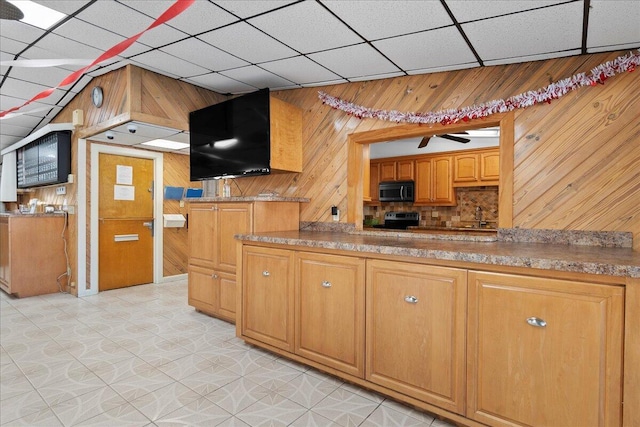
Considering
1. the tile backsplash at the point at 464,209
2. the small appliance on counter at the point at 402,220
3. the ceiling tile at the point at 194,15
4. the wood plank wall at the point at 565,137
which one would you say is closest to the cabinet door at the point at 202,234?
the ceiling tile at the point at 194,15

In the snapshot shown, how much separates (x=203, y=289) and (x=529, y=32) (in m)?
3.77

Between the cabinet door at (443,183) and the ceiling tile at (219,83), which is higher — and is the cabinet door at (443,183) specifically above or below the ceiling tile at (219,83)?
below

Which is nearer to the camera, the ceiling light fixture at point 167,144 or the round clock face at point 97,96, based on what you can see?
the round clock face at point 97,96

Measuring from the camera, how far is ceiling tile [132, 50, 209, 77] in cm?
312

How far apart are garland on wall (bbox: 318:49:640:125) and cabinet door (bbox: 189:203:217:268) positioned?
189 centimetres

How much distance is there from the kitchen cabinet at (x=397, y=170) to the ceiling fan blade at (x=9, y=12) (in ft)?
18.5

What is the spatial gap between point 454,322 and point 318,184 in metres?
2.10

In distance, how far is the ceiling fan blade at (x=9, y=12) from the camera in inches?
90.1

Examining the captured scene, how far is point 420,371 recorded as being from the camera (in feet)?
6.61

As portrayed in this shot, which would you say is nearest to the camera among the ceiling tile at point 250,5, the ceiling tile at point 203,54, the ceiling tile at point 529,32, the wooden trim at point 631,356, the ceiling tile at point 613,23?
the wooden trim at point 631,356

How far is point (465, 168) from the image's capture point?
591cm

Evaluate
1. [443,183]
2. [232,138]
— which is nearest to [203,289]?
[232,138]

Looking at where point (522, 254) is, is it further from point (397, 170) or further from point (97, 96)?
point (397, 170)

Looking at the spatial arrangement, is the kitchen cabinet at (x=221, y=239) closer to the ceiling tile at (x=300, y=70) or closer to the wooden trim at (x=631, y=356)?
the ceiling tile at (x=300, y=70)
